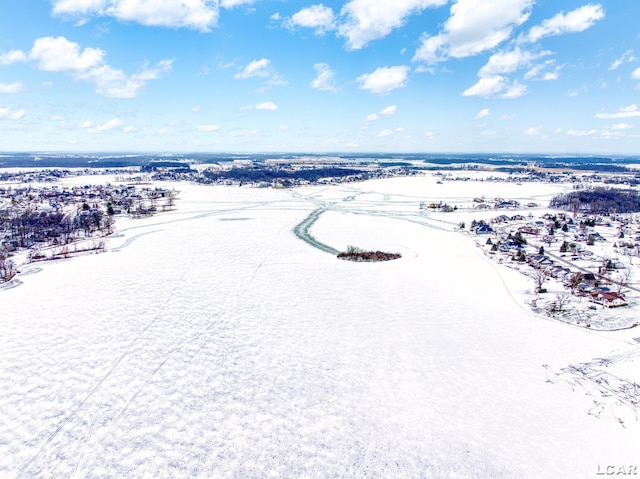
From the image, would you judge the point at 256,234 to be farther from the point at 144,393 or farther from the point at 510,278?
the point at 144,393

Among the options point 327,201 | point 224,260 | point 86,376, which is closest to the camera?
point 86,376

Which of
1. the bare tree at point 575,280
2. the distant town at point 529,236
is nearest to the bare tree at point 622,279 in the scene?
the distant town at point 529,236

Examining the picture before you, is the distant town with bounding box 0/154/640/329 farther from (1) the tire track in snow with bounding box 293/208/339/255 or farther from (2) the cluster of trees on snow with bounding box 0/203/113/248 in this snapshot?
(1) the tire track in snow with bounding box 293/208/339/255

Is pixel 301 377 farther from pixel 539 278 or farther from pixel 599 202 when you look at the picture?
pixel 599 202

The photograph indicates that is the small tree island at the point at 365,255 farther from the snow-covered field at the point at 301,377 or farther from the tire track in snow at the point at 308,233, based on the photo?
the snow-covered field at the point at 301,377

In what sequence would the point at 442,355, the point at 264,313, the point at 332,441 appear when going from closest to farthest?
the point at 332,441, the point at 442,355, the point at 264,313

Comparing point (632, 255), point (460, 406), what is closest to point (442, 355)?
point (460, 406)
